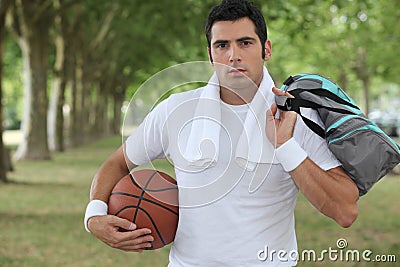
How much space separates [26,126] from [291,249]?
886 inches

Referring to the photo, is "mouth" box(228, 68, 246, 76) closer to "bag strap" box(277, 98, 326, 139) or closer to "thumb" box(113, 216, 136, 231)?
"bag strap" box(277, 98, 326, 139)

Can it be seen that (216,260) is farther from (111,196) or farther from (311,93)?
(311,93)

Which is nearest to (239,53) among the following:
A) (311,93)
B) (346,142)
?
(311,93)

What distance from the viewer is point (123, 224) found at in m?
3.42

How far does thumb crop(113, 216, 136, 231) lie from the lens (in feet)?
11.2

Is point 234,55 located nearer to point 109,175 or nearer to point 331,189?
point 331,189

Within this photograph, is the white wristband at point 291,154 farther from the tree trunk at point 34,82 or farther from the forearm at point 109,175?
the tree trunk at point 34,82

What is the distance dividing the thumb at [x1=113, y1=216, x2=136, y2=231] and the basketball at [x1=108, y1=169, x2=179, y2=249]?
6 centimetres

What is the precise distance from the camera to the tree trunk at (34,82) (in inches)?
928

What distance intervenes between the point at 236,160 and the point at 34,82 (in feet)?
73.4

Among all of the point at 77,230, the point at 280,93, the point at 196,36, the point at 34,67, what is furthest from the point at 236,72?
the point at 196,36

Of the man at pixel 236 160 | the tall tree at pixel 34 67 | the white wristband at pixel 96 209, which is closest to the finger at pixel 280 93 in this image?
the man at pixel 236 160

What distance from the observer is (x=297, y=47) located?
4088 centimetres

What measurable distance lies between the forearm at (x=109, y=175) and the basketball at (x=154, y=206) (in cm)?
10
